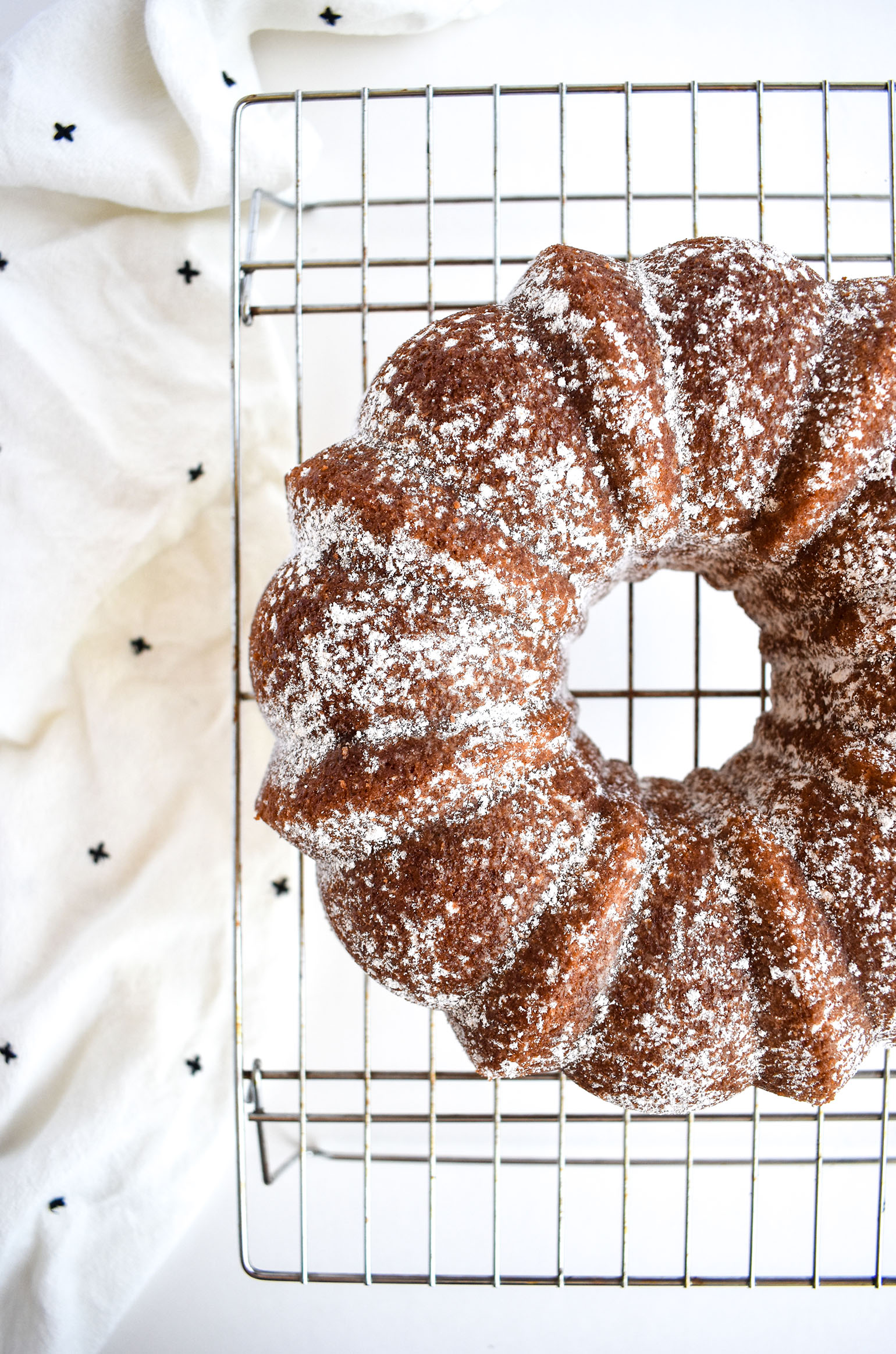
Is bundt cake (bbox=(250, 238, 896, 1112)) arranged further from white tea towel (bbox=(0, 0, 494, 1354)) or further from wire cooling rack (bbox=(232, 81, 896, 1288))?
white tea towel (bbox=(0, 0, 494, 1354))

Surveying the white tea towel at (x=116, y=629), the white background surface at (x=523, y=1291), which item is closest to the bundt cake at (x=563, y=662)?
the white tea towel at (x=116, y=629)

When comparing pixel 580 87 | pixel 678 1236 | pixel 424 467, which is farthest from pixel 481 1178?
pixel 580 87

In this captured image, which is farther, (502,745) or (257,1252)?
(257,1252)

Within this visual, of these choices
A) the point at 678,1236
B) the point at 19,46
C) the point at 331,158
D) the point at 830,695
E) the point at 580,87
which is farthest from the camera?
the point at 678,1236

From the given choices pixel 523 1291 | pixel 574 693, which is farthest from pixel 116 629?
pixel 523 1291

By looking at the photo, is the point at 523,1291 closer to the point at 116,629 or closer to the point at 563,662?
the point at 563,662

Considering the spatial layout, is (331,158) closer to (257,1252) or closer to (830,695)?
(830,695)
